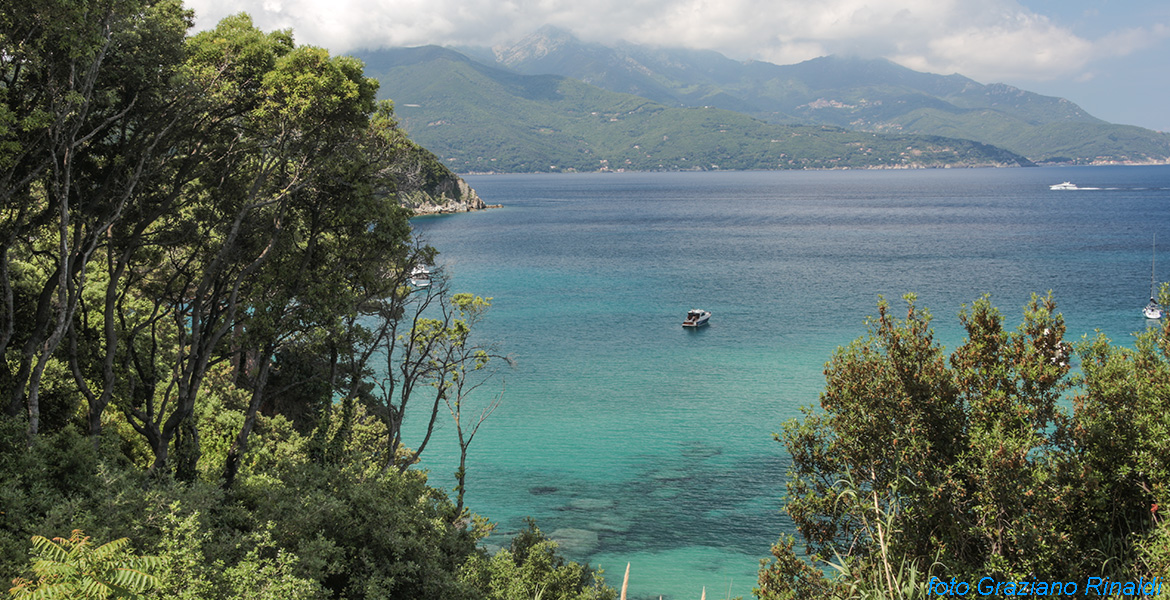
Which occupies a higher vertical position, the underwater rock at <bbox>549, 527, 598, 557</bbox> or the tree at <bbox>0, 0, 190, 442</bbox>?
the tree at <bbox>0, 0, 190, 442</bbox>

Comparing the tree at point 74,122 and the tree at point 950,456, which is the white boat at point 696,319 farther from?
the tree at point 74,122

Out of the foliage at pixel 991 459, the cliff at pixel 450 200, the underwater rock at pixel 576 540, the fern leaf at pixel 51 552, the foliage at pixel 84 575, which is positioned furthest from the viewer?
the cliff at pixel 450 200

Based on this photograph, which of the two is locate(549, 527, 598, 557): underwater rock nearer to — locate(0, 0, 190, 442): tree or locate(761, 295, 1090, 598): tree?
locate(761, 295, 1090, 598): tree

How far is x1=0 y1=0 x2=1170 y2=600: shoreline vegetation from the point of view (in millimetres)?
9547

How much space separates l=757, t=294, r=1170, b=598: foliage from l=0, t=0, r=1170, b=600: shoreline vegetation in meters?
0.04

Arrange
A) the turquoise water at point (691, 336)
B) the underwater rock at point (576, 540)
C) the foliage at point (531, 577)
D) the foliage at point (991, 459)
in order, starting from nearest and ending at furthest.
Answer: the foliage at point (991, 459) → the foliage at point (531, 577) → the underwater rock at point (576, 540) → the turquoise water at point (691, 336)

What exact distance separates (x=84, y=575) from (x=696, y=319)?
48.1 metres

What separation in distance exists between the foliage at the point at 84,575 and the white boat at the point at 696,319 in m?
47.0

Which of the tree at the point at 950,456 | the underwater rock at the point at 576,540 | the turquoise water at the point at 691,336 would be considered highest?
the tree at the point at 950,456

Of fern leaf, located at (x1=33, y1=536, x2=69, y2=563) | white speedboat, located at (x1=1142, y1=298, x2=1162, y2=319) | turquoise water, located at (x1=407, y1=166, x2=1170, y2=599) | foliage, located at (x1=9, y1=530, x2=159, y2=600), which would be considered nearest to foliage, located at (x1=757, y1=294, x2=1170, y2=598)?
foliage, located at (x1=9, y1=530, x2=159, y2=600)

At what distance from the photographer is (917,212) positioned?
140 meters

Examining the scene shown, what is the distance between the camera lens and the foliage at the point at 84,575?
6.67m

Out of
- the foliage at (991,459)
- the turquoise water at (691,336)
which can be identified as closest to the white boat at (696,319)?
the turquoise water at (691,336)

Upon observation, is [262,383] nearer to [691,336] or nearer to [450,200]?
[691,336]
